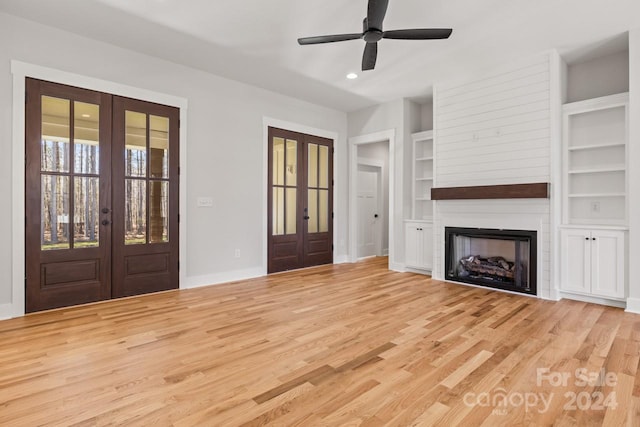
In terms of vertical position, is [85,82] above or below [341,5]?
below

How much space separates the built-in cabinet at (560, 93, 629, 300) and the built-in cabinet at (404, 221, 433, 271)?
6.04 feet

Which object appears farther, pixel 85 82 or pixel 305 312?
pixel 85 82

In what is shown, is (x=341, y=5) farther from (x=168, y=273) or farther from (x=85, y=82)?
(x=168, y=273)

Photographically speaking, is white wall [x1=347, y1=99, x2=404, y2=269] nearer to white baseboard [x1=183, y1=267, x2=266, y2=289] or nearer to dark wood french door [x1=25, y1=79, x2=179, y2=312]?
white baseboard [x1=183, y1=267, x2=266, y2=289]

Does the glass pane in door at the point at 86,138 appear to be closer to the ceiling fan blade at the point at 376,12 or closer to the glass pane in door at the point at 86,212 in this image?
the glass pane in door at the point at 86,212

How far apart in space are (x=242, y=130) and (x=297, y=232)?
1969mm

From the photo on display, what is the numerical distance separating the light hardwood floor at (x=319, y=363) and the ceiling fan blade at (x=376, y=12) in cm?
265

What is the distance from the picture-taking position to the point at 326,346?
→ 108 inches

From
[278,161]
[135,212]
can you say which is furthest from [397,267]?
[135,212]

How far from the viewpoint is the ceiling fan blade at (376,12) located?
9.09ft

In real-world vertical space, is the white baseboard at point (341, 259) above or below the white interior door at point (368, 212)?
below

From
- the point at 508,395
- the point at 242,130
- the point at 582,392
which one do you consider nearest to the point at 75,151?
the point at 242,130

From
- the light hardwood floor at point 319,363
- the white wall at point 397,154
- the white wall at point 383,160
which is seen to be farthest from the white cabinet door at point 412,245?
the white wall at point 383,160

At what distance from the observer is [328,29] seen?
3684 mm
